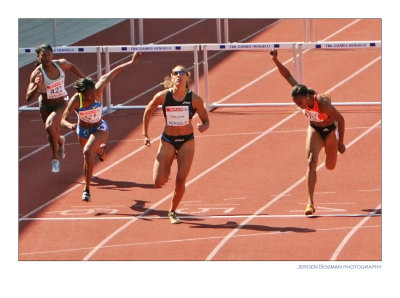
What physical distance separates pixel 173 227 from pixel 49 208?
2.07m

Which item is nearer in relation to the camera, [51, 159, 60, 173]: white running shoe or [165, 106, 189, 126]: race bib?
[165, 106, 189, 126]: race bib

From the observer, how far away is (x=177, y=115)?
15.9 meters

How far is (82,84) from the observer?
55.1 feet

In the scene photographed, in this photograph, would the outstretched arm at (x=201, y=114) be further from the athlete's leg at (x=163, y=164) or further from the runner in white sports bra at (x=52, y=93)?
the runner in white sports bra at (x=52, y=93)

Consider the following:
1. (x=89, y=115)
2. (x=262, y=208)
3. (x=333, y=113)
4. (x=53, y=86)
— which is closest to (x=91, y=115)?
(x=89, y=115)

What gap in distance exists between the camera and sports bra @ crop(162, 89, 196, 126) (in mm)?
15797

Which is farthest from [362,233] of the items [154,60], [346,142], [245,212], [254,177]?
[154,60]

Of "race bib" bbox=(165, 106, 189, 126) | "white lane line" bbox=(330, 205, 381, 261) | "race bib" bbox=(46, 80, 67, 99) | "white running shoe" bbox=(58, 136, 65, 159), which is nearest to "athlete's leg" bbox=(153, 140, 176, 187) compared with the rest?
"race bib" bbox=(165, 106, 189, 126)

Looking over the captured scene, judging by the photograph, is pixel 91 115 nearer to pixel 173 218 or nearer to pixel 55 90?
pixel 55 90

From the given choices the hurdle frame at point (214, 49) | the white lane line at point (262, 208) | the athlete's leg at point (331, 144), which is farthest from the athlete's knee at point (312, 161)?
the hurdle frame at point (214, 49)

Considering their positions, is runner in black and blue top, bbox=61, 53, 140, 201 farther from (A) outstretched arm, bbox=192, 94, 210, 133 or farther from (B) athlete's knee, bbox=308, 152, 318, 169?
(B) athlete's knee, bbox=308, 152, 318, 169

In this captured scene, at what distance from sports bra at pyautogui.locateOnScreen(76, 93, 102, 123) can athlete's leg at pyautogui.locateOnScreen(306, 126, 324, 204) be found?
9.54 feet

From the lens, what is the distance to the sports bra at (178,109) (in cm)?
1580

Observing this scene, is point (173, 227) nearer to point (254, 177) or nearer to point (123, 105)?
point (254, 177)
